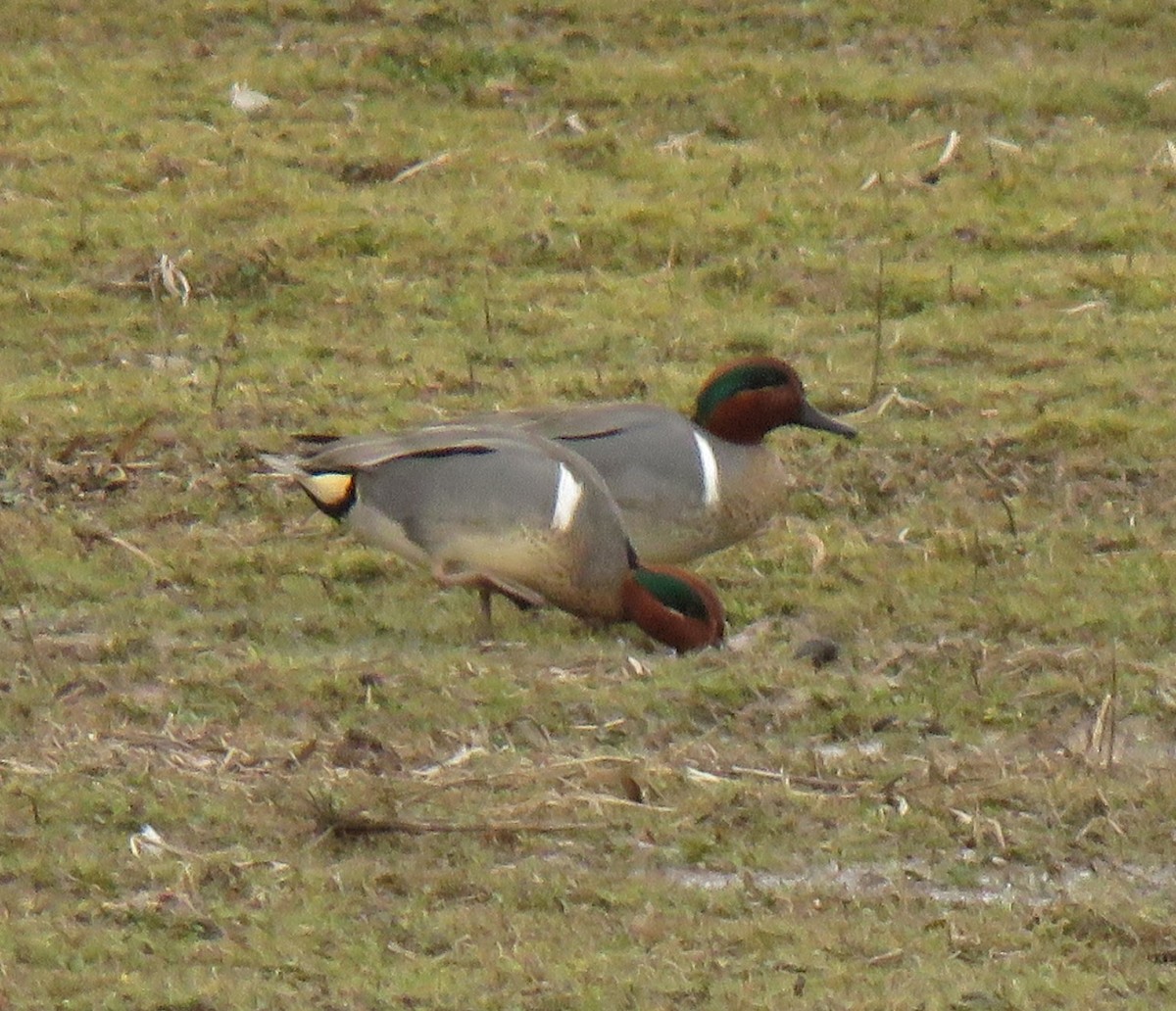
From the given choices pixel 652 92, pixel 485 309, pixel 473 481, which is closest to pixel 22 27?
pixel 652 92

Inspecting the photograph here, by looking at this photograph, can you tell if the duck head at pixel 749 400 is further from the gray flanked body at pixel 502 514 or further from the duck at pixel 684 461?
the gray flanked body at pixel 502 514

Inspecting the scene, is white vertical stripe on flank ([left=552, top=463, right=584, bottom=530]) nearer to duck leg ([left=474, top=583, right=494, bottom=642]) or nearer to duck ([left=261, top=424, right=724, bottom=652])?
duck ([left=261, top=424, right=724, bottom=652])

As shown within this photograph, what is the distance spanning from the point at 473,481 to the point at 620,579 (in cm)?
44

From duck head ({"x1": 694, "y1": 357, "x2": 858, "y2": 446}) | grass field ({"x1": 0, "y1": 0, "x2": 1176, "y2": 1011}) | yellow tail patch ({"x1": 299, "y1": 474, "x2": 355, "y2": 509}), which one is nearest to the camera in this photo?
grass field ({"x1": 0, "y1": 0, "x2": 1176, "y2": 1011})

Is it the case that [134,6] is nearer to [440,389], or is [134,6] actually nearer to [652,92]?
[652,92]

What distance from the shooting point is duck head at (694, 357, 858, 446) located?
6738mm

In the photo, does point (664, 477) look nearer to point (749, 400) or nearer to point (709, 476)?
point (709, 476)

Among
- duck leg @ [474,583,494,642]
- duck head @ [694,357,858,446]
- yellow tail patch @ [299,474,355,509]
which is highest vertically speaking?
duck head @ [694,357,858,446]

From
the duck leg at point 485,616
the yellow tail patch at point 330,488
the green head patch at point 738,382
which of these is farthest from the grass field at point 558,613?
the green head patch at point 738,382

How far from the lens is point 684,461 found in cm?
652

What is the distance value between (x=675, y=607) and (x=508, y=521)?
1.61ft

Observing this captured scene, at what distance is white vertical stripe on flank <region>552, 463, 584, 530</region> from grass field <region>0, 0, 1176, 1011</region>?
0.93 ft

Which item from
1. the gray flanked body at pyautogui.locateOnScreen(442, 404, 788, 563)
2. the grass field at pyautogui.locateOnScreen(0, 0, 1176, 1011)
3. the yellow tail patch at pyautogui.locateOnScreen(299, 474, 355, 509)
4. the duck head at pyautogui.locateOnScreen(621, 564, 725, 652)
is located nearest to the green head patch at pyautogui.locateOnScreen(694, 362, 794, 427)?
the gray flanked body at pyautogui.locateOnScreen(442, 404, 788, 563)

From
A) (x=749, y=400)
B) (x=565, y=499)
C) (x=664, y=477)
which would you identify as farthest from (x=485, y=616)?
(x=749, y=400)
